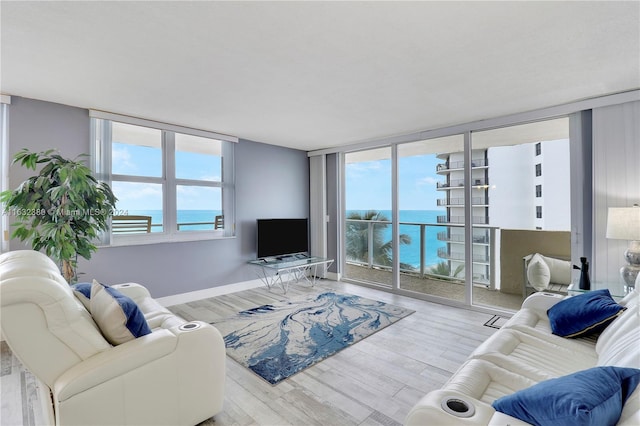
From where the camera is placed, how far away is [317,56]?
7.25 feet

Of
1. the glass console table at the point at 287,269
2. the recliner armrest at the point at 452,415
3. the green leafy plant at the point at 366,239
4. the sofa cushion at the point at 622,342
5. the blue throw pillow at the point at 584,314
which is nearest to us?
the recliner armrest at the point at 452,415

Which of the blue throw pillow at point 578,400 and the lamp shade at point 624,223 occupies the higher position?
the lamp shade at point 624,223

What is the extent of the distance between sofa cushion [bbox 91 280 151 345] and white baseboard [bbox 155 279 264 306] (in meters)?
2.41

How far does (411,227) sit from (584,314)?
2883 mm

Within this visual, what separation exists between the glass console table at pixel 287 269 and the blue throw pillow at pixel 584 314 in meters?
3.35

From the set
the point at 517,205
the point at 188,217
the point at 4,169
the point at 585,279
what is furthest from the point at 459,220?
the point at 4,169

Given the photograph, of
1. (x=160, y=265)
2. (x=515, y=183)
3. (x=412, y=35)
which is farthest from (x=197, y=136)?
(x=515, y=183)

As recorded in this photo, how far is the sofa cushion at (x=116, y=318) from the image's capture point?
1.63 m

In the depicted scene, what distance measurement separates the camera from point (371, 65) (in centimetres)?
236

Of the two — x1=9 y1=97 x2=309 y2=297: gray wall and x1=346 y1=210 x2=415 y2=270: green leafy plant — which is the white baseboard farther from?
x1=346 y1=210 x2=415 y2=270: green leafy plant

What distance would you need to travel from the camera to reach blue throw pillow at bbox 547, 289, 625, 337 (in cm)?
188

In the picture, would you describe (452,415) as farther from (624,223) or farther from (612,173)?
(612,173)

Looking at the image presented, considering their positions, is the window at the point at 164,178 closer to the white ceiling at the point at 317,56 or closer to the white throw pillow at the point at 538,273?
the white ceiling at the point at 317,56

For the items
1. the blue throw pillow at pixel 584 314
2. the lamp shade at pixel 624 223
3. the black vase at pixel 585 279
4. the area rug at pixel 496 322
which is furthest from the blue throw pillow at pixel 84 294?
the lamp shade at pixel 624 223
